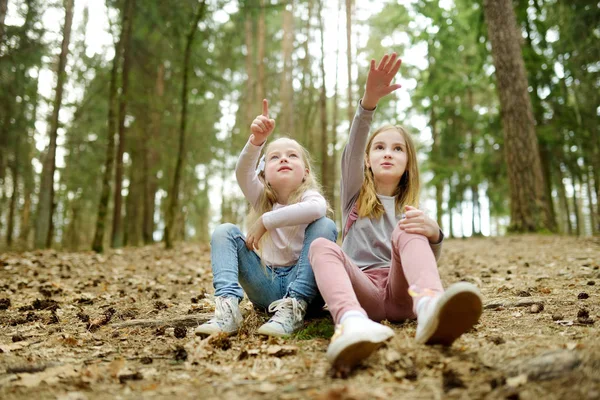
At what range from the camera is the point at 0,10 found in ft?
23.2

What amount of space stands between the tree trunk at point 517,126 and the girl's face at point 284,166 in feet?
20.4

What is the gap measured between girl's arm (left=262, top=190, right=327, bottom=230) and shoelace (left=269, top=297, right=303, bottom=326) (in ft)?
1.43

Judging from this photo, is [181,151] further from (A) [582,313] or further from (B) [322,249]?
(A) [582,313]

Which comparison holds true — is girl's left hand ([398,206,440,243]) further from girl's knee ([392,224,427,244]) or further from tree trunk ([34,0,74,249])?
tree trunk ([34,0,74,249])

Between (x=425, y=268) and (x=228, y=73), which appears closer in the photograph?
(x=425, y=268)


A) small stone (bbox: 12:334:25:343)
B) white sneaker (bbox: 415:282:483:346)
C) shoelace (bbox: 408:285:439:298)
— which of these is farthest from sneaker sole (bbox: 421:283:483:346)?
small stone (bbox: 12:334:25:343)

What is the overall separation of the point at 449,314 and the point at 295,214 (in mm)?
1067

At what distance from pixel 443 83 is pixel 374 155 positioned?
995 centimetres

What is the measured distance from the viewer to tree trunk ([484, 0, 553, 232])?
25.5 feet

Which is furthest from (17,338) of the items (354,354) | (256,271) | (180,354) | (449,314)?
(449,314)

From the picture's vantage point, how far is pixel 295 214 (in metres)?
2.56

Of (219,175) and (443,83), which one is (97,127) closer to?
(219,175)

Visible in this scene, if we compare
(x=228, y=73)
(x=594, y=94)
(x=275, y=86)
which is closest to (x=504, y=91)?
(x=594, y=94)

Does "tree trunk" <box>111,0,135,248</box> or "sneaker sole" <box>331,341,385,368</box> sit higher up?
"tree trunk" <box>111,0,135,248</box>
